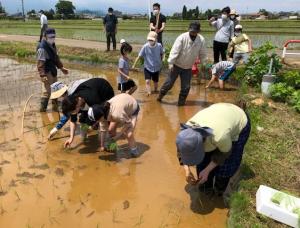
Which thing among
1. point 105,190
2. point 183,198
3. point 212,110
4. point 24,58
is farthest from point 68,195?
point 24,58

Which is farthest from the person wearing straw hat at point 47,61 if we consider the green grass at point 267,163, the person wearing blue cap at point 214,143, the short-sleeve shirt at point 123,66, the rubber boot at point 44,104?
the person wearing blue cap at point 214,143

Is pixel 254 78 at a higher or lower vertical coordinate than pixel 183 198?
higher

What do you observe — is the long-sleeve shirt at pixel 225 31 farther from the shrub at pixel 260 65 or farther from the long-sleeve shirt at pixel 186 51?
the long-sleeve shirt at pixel 186 51

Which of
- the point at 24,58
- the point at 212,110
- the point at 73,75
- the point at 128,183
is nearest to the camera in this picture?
the point at 212,110

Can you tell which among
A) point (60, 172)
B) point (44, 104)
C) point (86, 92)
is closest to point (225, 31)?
point (44, 104)

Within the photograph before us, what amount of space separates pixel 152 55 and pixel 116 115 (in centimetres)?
343

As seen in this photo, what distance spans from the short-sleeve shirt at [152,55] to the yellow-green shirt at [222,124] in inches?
164

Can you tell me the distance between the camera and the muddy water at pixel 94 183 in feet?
12.4

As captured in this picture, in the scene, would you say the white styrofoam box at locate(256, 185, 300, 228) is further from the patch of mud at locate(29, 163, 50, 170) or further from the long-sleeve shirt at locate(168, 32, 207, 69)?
the long-sleeve shirt at locate(168, 32, 207, 69)

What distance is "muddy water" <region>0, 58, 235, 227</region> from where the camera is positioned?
12.4 ft

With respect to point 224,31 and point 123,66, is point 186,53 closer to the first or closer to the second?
point 123,66

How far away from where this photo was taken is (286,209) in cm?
341

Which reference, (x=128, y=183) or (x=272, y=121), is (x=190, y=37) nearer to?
(x=272, y=121)

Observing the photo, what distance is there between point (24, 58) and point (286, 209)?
40.4 feet
